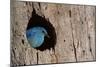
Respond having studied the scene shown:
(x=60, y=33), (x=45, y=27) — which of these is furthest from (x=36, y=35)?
(x=60, y=33)

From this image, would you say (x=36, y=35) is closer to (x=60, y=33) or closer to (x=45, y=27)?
(x=45, y=27)

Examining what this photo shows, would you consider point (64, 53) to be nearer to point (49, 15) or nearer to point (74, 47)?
point (74, 47)

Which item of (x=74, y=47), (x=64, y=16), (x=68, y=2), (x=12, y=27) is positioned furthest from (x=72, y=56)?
(x=12, y=27)
